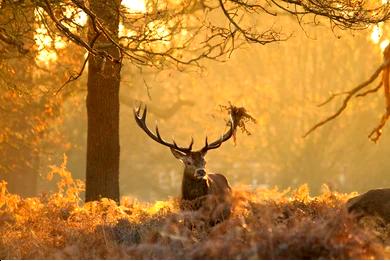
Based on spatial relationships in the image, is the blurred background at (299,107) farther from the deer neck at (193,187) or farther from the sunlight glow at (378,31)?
the deer neck at (193,187)

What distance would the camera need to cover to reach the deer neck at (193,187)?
11680mm

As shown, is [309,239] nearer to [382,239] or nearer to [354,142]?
[382,239]

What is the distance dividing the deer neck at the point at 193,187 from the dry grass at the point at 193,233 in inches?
9.9

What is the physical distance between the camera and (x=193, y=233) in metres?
9.12

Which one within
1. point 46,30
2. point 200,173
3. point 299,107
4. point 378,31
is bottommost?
point 200,173

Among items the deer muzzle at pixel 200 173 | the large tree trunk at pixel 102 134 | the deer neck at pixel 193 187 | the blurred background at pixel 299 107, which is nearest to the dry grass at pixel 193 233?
the deer neck at pixel 193 187

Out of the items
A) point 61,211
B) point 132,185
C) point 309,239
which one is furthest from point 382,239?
point 132,185

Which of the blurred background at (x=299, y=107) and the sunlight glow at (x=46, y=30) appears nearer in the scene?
the sunlight glow at (x=46, y=30)

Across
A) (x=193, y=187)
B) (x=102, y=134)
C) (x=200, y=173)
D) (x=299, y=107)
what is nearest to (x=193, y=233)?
(x=200, y=173)

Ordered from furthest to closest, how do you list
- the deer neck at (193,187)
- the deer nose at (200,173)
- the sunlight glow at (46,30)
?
the sunlight glow at (46,30)
the deer neck at (193,187)
the deer nose at (200,173)

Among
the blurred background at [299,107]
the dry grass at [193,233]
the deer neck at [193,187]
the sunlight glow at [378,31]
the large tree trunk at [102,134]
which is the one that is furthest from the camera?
the blurred background at [299,107]

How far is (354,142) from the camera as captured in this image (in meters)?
39.7

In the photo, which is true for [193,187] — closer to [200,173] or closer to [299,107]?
[200,173]

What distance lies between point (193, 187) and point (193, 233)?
263cm
